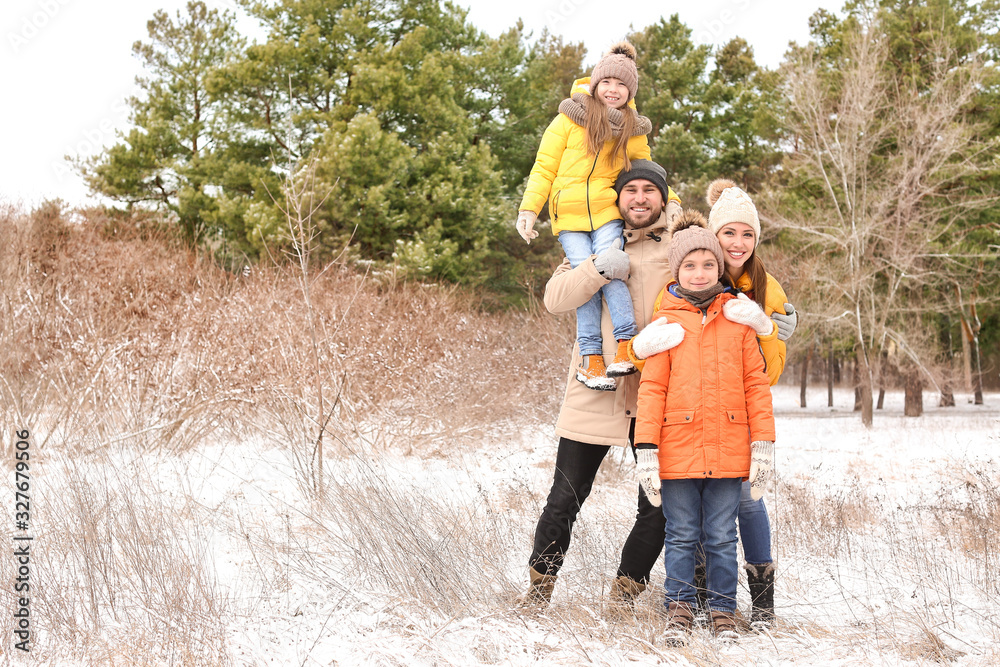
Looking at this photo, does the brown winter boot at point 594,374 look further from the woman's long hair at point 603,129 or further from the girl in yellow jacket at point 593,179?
the woman's long hair at point 603,129

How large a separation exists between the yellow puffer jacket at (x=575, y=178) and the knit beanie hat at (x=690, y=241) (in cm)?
25

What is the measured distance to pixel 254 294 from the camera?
8820mm

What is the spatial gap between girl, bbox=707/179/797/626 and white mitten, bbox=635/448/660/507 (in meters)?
0.43

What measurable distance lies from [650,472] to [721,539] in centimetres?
37

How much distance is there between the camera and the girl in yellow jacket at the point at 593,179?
265 centimetres

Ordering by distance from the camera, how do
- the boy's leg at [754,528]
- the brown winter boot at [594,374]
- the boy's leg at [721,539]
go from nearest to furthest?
the boy's leg at [721,539], the brown winter boot at [594,374], the boy's leg at [754,528]

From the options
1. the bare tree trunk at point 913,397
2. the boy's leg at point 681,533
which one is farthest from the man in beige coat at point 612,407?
the bare tree trunk at point 913,397

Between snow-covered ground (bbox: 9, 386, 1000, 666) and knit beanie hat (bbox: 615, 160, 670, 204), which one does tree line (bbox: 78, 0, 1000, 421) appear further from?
knit beanie hat (bbox: 615, 160, 670, 204)

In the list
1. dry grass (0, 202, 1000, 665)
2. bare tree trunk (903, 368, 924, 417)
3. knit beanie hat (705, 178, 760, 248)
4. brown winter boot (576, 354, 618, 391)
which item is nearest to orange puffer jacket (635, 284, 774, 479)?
brown winter boot (576, 354, 618, 391)

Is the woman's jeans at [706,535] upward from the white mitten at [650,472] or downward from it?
downward

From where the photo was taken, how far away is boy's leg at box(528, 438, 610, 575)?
2.65 m

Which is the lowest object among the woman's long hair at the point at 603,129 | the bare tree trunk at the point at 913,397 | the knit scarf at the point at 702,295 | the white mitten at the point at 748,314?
the bare tree trunk at the point at 913,397

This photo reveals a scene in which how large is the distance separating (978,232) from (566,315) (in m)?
11.7

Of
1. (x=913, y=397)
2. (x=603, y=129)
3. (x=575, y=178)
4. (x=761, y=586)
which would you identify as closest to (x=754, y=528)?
(x=761, y=586)
